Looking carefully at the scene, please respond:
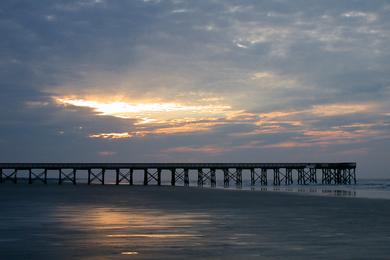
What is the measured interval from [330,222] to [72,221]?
7.87 m

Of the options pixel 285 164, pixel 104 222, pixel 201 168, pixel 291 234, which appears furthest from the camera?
pixel 285 164

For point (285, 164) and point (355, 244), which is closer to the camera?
point (355, 244)

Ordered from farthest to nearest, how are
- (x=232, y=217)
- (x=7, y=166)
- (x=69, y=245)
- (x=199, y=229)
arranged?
(x=7, y=166)
(x=232, y=217)
(x=199, y=229)
(x=69, y=245)

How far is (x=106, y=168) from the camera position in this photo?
8012 cm

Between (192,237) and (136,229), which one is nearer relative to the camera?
(192,237)

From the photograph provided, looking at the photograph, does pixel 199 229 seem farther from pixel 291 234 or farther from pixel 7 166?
pixel 7 166

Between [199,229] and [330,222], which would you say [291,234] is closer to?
[199,229]

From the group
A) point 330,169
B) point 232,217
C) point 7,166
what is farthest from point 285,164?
point 232,217

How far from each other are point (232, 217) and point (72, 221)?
17.8 feet

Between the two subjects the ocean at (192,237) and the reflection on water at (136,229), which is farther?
the reflection on water at (136,229)

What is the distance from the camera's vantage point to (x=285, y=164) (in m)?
91.4

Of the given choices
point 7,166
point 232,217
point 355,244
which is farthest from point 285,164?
point 355,244

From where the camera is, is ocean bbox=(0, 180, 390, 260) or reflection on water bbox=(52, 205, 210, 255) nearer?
ocean bbox=(0, 180, 390, 260)

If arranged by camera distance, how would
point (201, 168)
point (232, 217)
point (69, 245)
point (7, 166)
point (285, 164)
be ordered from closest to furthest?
point (69, 245)
point (232, 217)
point (7, 166)
point (201, 168)
point (285, 164)
